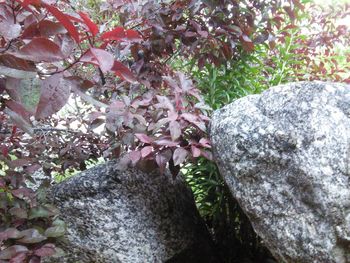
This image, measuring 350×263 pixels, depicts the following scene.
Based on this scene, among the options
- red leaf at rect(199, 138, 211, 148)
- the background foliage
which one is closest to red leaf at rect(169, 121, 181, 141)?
the background foliage

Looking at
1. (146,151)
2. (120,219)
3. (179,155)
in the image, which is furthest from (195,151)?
(120,219)

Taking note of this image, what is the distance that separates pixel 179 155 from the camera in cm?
130

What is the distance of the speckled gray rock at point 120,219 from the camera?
1512mm

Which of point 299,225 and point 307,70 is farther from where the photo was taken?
point 307,70

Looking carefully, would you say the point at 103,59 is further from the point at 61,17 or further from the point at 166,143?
the point at 166,143

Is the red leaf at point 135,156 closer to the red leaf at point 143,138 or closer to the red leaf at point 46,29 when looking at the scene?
the red leaf at point 143,138

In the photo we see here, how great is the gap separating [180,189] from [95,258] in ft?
1.72

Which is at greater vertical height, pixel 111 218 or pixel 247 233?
pixel 111 218

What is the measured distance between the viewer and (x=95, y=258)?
1515 mm

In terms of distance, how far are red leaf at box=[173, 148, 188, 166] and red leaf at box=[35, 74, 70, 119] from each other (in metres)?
0.66

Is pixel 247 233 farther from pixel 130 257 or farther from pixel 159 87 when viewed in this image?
pixel 159 87

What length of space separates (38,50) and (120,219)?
1029 mm

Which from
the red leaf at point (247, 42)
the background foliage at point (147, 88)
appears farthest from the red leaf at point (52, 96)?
the red leaf at point (247, 42)

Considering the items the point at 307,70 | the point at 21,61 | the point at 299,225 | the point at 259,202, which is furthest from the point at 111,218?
the point at 307,70
